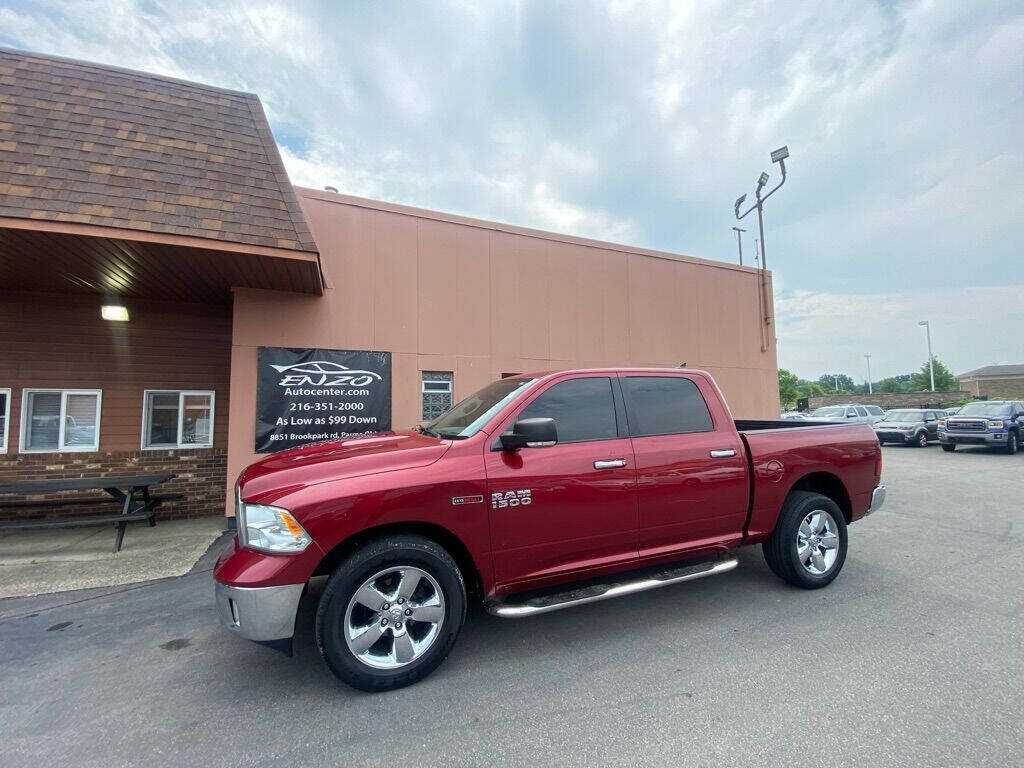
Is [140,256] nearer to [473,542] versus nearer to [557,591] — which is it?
Result: [473,542]

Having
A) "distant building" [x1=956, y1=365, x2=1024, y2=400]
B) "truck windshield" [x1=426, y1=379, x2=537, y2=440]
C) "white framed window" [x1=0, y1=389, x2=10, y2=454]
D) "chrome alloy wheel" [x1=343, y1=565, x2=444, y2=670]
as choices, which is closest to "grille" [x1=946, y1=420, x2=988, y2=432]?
"truck windshield" [x1=426, y1=379, x2=537, y2=440]

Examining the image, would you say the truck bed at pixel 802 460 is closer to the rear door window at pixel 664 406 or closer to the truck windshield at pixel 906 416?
the rear door window at pixel 664 406

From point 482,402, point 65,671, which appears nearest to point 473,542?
point 482,402

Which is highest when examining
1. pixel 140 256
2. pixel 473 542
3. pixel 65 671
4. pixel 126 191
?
pixel 126 191

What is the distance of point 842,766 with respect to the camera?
6.84ft

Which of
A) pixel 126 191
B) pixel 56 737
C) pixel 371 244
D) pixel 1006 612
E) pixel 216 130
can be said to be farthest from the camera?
pixel 371 244

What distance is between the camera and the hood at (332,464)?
267 cm

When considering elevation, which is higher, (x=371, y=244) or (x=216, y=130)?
(x=216, y=130)

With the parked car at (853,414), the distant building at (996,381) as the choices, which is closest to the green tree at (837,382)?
the distant building at (996,381)

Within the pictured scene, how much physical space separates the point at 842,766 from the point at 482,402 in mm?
2820

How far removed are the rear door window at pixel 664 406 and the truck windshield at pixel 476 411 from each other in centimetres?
83

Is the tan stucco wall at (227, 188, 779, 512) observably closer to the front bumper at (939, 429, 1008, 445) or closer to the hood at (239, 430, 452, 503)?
the hood at (239, 430, 452, 503)

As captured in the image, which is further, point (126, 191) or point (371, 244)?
point (371, 244)

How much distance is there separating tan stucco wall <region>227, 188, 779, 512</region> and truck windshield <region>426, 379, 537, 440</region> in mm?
4033
